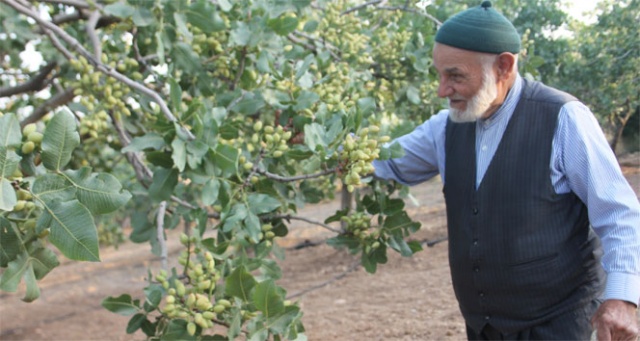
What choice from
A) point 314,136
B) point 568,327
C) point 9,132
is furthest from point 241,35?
point 568,327

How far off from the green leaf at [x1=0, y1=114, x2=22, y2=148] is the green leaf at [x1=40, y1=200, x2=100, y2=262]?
0.17 meters

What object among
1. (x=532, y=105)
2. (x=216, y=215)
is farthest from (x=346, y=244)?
(x=532, y=105)

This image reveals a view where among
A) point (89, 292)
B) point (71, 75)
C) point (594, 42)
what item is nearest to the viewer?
point (71, 75)

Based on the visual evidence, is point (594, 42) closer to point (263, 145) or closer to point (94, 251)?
→ point (263, 145)

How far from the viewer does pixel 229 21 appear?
9.57 feet

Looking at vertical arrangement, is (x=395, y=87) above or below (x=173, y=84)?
below

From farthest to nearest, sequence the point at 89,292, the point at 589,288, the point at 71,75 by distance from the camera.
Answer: the point at 89,292, the point at 71,75, the point at 589,288

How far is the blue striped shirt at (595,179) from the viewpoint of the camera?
6.50ft

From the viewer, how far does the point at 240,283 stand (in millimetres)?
2029

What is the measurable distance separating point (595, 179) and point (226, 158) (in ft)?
3.66

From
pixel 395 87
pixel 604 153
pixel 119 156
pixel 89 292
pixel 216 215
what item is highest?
pixel 604 153

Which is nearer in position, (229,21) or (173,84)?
(173,84)

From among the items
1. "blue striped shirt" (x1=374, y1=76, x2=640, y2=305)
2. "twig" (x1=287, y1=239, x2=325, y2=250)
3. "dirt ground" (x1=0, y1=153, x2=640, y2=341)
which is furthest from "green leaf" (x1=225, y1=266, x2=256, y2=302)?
"twig" (x1=287, y1=239, x2=325, y2=250)

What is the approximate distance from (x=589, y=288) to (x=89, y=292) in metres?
7.55
